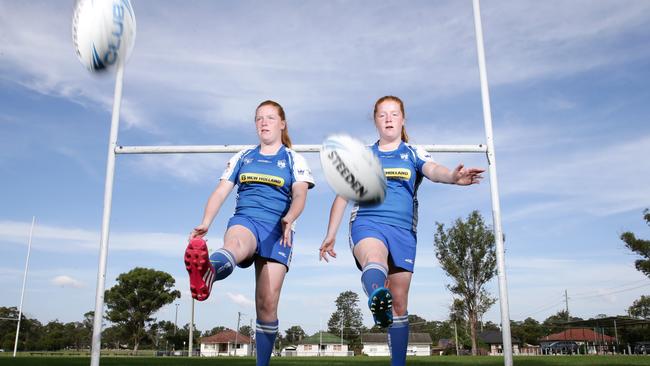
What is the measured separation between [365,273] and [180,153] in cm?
278

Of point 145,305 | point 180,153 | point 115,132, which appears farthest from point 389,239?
point 145,305

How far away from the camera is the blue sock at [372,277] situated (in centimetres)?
343

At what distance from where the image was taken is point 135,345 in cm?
5691

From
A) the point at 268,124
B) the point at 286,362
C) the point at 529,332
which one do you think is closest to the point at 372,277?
the point at 268,124

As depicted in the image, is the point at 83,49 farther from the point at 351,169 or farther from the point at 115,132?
the point at 351,169

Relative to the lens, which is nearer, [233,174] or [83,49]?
[233,174]

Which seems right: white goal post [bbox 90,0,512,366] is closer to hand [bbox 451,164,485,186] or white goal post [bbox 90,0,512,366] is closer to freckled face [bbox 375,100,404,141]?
freckled face [bbox 375,100,404,141]

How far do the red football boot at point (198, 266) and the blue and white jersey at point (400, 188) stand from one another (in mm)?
1440

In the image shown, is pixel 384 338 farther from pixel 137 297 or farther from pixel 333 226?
pixel 333 226

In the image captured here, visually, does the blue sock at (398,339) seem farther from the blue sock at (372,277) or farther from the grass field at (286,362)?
the grass field at (286,362)

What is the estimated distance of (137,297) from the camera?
56750mm

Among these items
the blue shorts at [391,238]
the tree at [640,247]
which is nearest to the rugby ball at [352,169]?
the blue shorts at [391,238]

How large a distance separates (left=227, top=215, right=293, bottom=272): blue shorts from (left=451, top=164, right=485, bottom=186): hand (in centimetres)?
147

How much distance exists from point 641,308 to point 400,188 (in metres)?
80.4
